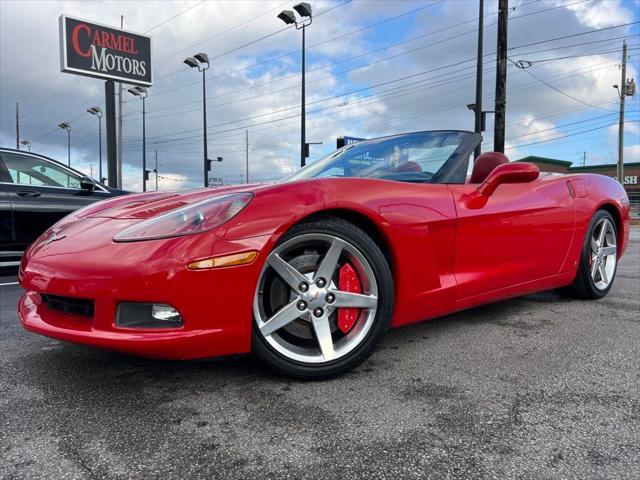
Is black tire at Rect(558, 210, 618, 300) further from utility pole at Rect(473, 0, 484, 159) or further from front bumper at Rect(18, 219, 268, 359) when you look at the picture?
utility pole at Rect(473, 0, 484, 159)

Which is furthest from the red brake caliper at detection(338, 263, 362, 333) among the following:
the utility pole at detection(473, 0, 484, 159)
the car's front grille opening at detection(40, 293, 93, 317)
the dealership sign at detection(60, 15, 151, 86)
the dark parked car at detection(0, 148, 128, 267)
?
the dealership sign at detection(60, 15, 151, 86)

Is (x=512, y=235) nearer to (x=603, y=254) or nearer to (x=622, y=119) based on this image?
(x=603, y=254)

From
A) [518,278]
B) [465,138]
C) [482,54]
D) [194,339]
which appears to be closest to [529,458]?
[194,339]

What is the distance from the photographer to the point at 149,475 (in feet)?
4.65

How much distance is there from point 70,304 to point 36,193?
4.03 metres

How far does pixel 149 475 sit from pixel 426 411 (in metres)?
0.97

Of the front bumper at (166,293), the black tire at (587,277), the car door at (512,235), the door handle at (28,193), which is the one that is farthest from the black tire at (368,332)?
the door handle at (28,193)

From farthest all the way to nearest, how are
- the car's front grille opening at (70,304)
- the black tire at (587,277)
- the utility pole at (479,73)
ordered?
the utility pole at (479,73)
the black tire at (587,277)
the car's front grille opening at (70,304)

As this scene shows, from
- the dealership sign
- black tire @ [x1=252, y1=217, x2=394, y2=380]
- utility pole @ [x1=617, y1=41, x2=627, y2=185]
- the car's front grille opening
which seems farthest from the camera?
utility pole @ [x1=617, y1=41, x2=627, y2=185]

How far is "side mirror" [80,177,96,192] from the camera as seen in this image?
571cm

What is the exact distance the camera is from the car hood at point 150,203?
2.27 metres

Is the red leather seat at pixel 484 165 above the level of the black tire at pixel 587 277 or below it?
above

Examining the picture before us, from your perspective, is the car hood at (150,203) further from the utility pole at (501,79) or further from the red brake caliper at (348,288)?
the utility pole at (501,79)

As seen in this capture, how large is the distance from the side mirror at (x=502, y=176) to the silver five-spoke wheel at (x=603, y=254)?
4.22 feet
